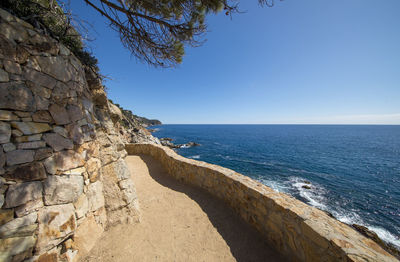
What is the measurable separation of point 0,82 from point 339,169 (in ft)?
89.7

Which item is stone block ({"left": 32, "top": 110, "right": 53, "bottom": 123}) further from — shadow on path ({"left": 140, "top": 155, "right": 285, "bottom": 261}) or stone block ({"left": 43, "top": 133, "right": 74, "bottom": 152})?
shadow on path ({"left": 140, "top": 155, "right": 285, "bottom": 261})

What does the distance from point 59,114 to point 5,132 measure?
0.74 metres

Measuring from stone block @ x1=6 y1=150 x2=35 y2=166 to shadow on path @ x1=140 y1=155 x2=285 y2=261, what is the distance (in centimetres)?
381

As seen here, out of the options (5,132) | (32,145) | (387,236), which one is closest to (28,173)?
(32,145)

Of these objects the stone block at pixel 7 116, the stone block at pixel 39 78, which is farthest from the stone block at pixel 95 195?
the stone block at pixel 39 78

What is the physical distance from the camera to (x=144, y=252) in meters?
2.65

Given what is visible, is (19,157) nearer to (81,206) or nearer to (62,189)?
(62,189)

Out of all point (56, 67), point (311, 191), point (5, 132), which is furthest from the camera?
point (311, 191)

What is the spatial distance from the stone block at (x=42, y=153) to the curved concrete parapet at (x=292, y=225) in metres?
3.84

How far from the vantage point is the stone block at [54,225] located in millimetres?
2023

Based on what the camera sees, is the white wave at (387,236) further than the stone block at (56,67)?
Yes

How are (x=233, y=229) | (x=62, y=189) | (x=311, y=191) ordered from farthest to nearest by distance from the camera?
(x=311, y=191) < (x=233, y=229) < (x=62, y=189)

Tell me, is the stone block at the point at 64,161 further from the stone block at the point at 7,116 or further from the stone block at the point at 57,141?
the stone block at the point at 7,116

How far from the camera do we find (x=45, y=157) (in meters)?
2.24
